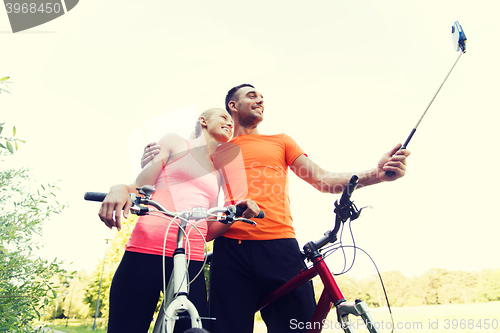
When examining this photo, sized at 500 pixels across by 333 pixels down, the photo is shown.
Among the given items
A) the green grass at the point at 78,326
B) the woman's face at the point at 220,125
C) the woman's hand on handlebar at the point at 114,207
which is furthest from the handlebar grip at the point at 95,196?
the green grass at the point at 78,326

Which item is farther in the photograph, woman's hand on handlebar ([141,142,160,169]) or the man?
woman's hand on handlebar ([141,142,160,169])

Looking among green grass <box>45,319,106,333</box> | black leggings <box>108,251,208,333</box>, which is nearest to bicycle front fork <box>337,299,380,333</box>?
black leggings <box>108,251,208,333</box>

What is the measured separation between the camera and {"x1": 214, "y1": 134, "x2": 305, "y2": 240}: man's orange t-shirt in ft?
6.89

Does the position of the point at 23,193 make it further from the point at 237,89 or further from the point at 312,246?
the point at 312,246

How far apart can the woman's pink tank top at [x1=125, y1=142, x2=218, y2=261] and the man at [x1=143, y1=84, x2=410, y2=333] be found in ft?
0.53

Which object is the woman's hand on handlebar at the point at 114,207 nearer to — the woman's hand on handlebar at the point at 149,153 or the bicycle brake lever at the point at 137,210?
the bicycle brake lever at the point at 137,210

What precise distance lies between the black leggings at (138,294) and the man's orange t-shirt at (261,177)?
0.48 metres

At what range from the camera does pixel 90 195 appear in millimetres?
1532

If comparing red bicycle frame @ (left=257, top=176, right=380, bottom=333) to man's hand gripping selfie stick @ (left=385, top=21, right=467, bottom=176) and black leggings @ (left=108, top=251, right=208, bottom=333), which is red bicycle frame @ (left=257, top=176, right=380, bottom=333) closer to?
man's hand gripping selfie stick @ (left=385, top=21, right=467, bottom=176)

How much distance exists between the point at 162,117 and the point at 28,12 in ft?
7.08

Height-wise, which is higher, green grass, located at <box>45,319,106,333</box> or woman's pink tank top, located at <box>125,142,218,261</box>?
woman's pink tank top, located at <box>125,142,218,261</box>

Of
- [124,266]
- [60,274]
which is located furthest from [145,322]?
[60,274]

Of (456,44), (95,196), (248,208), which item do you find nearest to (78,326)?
(95,196)

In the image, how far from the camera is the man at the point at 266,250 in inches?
76.0
